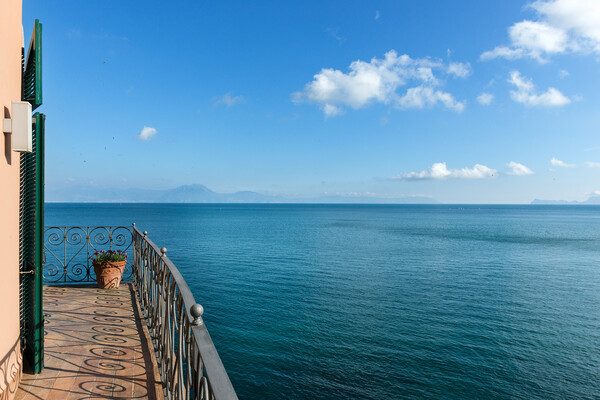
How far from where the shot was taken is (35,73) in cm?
333

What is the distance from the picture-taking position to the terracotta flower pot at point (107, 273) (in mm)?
7020

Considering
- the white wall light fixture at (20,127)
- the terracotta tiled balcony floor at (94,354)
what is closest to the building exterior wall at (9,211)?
the white wall light fixture at (20,127)

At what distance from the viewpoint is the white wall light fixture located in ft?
9.77

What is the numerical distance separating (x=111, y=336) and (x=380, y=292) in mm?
17662

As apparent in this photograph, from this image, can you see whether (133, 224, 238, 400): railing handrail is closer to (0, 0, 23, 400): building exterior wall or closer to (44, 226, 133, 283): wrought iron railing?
(0, 0, 23, 400): building exterior wall

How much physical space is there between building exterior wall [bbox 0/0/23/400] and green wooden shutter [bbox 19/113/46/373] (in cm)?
19

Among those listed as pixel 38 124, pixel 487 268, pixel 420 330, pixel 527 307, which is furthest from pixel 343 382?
pixel 487 268

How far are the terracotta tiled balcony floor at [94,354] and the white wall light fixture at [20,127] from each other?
6.95 ft

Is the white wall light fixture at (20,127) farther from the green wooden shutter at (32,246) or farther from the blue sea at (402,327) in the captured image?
the blue sea at (402,327)

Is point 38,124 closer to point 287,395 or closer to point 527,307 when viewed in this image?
point 287,395

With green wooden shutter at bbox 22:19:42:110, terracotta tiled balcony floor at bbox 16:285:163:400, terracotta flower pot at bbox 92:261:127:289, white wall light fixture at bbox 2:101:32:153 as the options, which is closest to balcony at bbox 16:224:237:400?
terracotta tiled balcony floor at bbox 16:285:163:400

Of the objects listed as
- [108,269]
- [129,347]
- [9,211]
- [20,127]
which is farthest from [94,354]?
[108,269]

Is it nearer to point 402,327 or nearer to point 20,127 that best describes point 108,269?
point 20,127

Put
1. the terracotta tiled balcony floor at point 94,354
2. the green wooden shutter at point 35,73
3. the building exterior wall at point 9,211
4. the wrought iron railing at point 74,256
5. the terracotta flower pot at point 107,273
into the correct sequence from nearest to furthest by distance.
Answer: the building exterior wall at point 9,211, the green wooden shutter at point 35,73, the terracotta tiled balcony floor at point 94,354, the terracotta flower pot at point 107,273, the wrought iron railing at point 74,256
